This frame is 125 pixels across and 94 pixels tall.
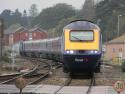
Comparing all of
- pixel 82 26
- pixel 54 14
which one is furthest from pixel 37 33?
pixel 82 26

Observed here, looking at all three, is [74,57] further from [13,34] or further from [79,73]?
[13,34]

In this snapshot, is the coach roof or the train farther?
the coach roof

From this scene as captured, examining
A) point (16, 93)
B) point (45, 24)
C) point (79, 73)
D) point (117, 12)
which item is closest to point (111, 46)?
point (117, 12)

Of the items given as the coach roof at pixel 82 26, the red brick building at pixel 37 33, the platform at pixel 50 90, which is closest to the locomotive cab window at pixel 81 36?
the coach roof at pixel 82 26

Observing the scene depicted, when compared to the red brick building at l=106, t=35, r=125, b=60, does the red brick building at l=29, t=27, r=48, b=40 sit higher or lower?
higher

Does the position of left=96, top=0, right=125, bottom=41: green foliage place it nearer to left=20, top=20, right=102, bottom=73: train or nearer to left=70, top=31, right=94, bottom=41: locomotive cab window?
left=20, top=20, right=102, bottom=73: train

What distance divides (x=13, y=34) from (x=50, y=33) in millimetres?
10566

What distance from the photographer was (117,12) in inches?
4604

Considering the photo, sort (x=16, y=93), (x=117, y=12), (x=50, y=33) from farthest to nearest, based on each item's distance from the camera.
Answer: (x=50, y=33), (x=117, y=12), (x=16, y=93)

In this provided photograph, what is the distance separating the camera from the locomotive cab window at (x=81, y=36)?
28.5 meters

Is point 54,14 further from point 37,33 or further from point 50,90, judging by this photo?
point 50,90

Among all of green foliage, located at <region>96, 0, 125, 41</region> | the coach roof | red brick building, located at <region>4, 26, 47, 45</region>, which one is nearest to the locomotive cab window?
the coach roof

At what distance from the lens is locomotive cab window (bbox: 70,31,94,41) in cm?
2853

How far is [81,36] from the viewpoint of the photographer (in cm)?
2858
